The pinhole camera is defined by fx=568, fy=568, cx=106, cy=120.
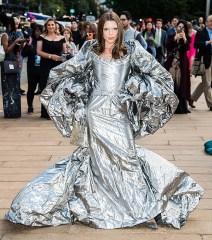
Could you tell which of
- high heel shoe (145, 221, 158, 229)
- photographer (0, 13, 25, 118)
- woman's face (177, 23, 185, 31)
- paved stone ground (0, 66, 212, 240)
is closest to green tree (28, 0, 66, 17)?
paved stone ground (0, 66, 212, 240)

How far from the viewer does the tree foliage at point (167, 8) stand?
4945 cm

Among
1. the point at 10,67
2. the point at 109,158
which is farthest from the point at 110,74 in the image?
the point at 10,67

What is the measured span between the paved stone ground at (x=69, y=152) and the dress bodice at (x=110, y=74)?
1.04 meters

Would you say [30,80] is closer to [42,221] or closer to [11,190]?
[11,190]

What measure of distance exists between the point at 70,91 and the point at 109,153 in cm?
56

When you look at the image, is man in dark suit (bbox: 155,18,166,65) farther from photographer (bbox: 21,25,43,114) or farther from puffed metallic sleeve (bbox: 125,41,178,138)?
puffed metallic sleeve (bbox: 125,41,178,138)

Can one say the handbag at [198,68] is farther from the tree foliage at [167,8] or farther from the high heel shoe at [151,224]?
the tree foliage at [167,8]

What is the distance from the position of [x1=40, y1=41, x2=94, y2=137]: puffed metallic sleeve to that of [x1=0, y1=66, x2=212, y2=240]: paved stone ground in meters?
0.82

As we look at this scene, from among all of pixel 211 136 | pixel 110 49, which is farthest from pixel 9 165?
pixel 211 136

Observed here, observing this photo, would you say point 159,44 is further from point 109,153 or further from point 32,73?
point 109,153

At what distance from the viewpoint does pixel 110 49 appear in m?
4.28

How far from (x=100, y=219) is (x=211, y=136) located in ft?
14.0

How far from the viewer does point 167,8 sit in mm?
50219

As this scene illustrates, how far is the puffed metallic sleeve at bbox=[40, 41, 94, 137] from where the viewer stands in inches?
171
